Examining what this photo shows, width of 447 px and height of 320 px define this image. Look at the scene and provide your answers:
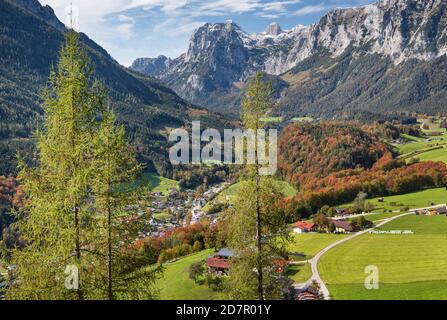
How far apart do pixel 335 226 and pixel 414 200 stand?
35.4m

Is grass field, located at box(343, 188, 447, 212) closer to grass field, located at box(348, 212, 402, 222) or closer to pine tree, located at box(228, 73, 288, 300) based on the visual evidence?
grass field, located at box(348, 212, 402, 222)

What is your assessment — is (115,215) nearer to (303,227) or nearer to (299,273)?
(299,273)

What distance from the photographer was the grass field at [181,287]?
2208 inches

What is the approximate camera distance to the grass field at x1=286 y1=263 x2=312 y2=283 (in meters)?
58.6

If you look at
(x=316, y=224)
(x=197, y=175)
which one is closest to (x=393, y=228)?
(x=316, y=224)

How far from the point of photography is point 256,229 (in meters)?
20.6

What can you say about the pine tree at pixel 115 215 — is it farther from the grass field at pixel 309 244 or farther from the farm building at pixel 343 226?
the farm building at pixel 343 226

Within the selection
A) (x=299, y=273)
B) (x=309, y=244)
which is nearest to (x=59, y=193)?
(x=299, y=273)

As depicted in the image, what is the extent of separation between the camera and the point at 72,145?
1573cm

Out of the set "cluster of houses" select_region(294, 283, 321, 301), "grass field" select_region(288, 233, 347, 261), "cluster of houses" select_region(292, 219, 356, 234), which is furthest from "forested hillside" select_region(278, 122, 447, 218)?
"cluster of houses" select_region(294, 283, 321, 301)

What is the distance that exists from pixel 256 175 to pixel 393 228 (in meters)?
75.4
